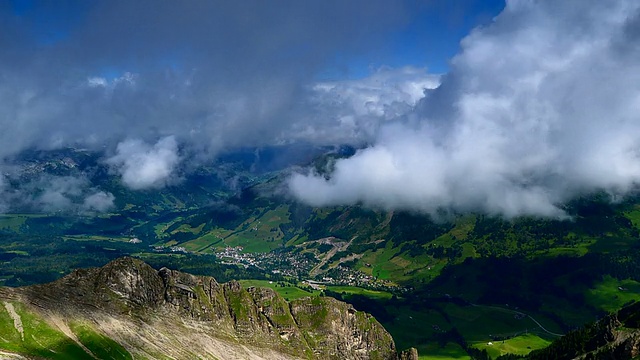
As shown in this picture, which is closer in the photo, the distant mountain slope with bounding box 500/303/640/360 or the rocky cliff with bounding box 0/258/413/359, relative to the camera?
the rocky cliff with bounding box 0/258/413/359

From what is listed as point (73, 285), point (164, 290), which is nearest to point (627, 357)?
point (164, 290)

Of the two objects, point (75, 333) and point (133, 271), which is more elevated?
point (133, 271)

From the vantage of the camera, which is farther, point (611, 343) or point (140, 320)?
point (611, 343)

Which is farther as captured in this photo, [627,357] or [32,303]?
[627,357]

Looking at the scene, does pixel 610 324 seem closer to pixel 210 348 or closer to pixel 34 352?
pixel 210 348

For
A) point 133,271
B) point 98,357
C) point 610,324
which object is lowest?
point 98,357

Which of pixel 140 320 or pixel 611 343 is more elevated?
pixel 140 320

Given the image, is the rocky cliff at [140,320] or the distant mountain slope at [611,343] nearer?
the rocky cliff at [140,320]

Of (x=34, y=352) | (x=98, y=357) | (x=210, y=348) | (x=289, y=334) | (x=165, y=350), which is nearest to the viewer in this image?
(x=34, y=352)
